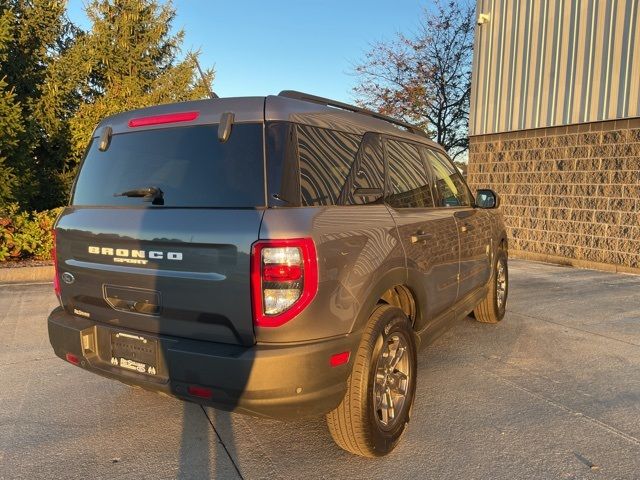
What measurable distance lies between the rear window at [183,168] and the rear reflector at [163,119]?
5 cm

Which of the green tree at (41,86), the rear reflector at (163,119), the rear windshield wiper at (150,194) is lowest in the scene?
the rear windshield wiper at (150,194)

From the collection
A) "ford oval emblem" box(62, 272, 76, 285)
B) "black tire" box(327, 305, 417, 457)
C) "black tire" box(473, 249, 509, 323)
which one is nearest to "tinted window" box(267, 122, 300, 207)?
"black tire" box(327, 305, 417, 457)

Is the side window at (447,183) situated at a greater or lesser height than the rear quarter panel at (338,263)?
greater

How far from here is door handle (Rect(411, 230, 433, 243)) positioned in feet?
10.4

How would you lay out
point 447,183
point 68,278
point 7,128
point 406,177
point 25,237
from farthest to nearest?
point 7,128 < point 25,237 < point 447,183 < point 406,177 < point 68,278

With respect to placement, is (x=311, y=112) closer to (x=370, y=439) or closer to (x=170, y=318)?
(x=170, y=318)

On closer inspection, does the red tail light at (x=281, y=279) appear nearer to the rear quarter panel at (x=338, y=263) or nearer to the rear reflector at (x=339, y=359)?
the rear quarter panel at (x=338, y=263)

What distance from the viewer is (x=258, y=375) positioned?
7.31 ft

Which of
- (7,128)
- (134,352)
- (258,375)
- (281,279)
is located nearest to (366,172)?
(281,279)

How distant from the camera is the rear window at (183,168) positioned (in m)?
2.46

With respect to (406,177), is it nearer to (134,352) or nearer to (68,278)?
(134,352)

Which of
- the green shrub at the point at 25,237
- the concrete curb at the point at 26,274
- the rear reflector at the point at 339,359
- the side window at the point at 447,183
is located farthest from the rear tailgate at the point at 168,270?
the green shrub at the point at 25,237

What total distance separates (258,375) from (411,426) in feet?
4.61

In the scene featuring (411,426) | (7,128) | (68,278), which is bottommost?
(411,426)
